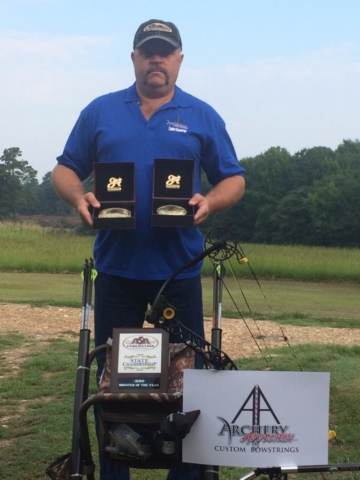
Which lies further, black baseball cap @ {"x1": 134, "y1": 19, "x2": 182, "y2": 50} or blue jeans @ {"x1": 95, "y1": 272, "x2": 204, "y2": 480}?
blue jeans @ {"x1": 95, "y1": 272, "x2": 204, "y2": 480}

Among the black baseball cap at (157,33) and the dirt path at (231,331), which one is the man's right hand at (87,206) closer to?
the black baseball cap at (157,33)

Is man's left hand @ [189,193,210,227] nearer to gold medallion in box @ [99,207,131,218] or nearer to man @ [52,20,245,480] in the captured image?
man @ [52,20,245,480]

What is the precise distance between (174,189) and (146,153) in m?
0.24

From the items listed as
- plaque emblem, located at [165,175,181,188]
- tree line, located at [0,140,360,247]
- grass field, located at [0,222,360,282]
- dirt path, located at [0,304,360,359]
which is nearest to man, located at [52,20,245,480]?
plaque emblem, located at [165,175,181,188]

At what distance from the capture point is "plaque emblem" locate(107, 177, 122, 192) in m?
2.90

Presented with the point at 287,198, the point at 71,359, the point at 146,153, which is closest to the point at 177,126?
the point at 146,153

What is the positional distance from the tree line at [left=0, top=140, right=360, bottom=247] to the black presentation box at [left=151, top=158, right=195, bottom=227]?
42473 mm

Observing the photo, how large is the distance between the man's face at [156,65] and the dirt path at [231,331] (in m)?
5.19

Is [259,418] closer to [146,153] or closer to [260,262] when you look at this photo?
[146,153]

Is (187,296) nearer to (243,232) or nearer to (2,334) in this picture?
(2,334)

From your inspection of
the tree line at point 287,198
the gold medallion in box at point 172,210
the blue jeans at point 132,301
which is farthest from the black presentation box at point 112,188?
the tree line at point 287,198

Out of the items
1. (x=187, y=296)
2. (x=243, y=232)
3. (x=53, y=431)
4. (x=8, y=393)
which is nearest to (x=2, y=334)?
(x=8, y=393)

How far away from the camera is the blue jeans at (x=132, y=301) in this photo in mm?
3154

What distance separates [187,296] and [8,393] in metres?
3.27
